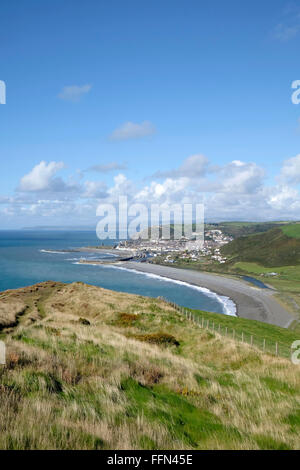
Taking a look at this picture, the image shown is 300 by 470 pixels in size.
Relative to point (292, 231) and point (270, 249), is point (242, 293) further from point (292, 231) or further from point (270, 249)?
point (292, 231)

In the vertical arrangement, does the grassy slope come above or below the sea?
above

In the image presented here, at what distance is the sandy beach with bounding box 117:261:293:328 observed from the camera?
63384 mm

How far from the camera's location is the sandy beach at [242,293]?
208 ft

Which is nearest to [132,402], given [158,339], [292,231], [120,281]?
[158,339]

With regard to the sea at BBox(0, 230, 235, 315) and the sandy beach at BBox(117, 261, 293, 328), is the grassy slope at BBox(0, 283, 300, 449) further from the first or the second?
the sea at BBox(0, 230, 235, 315)

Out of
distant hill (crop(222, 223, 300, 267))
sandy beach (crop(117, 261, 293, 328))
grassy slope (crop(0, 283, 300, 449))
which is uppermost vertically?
grassy slope (crop(0, 283, 300, 449))

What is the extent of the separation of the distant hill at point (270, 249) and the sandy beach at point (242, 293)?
40291mm

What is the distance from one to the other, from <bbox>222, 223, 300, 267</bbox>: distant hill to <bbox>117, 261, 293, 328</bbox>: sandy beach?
4029 cm

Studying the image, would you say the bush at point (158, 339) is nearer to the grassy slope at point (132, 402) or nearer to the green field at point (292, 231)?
the grassy slope at point (132, 402)

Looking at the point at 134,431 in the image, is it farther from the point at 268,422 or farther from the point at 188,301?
the point at 188,301

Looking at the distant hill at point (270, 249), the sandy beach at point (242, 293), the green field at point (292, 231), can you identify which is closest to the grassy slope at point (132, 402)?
the sandy beach at point (242, 293)

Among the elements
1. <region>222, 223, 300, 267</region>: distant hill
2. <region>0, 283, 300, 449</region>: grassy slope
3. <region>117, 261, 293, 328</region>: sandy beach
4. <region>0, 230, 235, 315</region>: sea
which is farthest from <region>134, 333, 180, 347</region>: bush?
<region>222, 223, 300, 267</region>: distant hill
